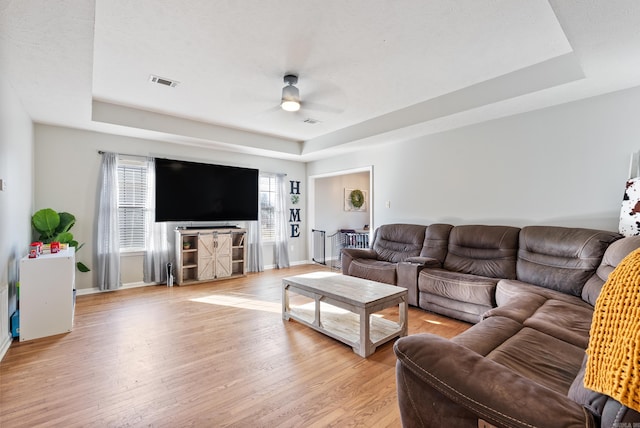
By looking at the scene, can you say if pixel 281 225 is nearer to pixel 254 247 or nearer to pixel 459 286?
pixel 254 247

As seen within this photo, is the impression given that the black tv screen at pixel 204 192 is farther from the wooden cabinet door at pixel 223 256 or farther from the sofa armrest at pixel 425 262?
the sofa armrest at pixel 425 262

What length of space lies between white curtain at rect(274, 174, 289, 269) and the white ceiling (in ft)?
7.42

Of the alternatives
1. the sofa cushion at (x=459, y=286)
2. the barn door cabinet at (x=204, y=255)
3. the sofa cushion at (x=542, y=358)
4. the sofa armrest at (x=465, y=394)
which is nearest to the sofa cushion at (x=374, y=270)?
the sofa cushion at (x=459, y=286)

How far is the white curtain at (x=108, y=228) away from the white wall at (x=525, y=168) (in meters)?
4.45

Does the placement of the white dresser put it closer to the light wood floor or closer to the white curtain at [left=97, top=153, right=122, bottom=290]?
the light wood floor

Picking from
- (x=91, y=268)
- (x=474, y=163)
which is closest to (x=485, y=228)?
(x=474, y=163)

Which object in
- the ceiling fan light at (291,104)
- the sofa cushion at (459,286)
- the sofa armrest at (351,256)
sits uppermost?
the ceiling fan light at (291,104)

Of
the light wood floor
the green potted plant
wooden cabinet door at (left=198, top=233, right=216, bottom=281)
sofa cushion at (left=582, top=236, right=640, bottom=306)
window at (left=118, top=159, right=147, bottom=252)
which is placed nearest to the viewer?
the light wood floor

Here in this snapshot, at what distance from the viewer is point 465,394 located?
1.03 m

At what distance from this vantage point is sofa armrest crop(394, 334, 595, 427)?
0.90 m

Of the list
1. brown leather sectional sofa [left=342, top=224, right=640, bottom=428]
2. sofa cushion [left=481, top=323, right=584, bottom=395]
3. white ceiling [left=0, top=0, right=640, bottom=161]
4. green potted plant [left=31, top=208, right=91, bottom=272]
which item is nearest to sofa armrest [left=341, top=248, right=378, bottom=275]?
brown leather sectional sofa [left=342, top=224, right=640, bottom=428]

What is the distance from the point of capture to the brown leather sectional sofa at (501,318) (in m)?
0.96

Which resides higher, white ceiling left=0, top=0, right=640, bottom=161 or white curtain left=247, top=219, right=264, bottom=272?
white ceiling left=0, top=0, right=640, bottom=161

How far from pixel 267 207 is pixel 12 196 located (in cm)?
396
